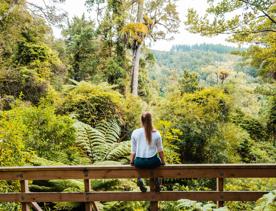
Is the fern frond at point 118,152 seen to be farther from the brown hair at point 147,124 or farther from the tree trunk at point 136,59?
the tree trunk at point 136,59

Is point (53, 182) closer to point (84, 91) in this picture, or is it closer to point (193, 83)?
point (84, 91)

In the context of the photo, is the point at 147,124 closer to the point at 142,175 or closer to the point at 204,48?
the point at 142,175

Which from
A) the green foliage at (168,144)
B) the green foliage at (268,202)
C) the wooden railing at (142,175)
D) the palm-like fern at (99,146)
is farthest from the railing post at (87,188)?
the green foliage at (168,144)

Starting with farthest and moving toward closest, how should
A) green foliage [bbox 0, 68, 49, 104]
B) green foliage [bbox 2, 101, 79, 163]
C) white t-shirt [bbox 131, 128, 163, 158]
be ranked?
green foliage [bbox 0, 68, 49, 104], green foliage [bbox 2, 101, 79, 163], white t-shirt [bbox 131, 128, 163, 158]

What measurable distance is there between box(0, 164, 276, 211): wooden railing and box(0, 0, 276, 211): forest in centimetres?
40

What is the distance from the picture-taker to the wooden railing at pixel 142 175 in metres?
3.67

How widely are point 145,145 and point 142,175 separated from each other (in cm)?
36

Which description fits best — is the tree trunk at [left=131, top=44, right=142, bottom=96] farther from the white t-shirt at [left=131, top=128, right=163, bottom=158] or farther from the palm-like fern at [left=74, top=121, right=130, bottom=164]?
the white t-shirt at [left=131, top=128, right=163, bottom=158]

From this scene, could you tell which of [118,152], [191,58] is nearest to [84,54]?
[118,152]

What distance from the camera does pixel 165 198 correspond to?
3.82 m

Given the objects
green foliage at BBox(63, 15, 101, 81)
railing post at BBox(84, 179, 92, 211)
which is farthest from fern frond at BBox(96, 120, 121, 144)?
green foliage at BBox(63, 15, 101, 81)

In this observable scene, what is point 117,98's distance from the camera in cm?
1126

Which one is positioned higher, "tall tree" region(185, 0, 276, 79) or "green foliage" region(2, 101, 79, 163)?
"tall tree" region(185, 0, 276, 79)

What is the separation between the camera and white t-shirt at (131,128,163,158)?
3.79 metres
